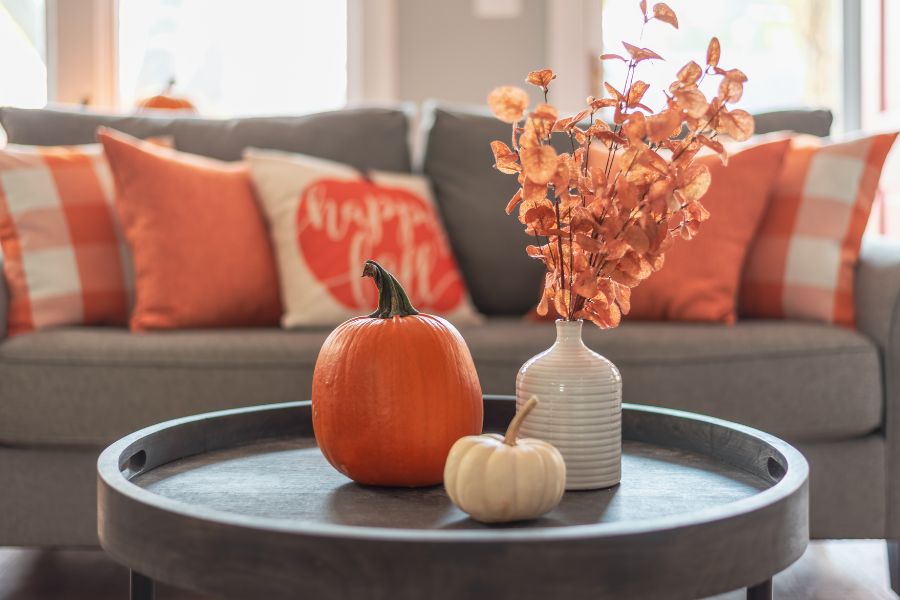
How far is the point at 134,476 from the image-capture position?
1071 millimetres

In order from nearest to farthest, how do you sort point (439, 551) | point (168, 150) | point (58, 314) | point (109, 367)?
point (439, 551) < point (109, 367) < point (58, 314) < point (168, 150)

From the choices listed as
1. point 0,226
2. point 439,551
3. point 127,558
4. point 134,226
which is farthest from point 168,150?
point 439,551

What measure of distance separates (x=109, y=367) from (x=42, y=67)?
2144 mm

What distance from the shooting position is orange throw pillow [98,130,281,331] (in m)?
2.07

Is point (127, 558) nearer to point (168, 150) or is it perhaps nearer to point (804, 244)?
point (168, 150)

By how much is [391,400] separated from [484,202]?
57.5 inches

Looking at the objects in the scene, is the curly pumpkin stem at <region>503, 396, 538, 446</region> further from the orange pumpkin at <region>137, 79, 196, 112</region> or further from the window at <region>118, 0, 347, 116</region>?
the window at <region>118, 0, 347, 116</region>

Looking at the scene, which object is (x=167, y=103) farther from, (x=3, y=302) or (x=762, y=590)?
(x=762, y=590)

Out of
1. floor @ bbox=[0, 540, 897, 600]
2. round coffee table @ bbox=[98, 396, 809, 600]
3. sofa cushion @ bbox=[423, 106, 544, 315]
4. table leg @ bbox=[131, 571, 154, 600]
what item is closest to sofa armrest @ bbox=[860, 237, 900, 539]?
floor @ bbox=[0, 540, 897, 600]

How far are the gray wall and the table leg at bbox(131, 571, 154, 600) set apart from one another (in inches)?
111

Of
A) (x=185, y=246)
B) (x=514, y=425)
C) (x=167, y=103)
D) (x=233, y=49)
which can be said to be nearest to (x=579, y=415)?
(x=514, y=425)

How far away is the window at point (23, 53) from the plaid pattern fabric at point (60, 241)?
146cm

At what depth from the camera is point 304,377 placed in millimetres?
1864

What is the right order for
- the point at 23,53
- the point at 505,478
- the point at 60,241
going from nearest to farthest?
the point at 505,478, the point at 60,241, the point at 23,53
